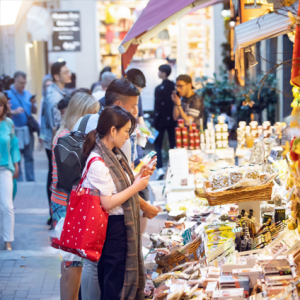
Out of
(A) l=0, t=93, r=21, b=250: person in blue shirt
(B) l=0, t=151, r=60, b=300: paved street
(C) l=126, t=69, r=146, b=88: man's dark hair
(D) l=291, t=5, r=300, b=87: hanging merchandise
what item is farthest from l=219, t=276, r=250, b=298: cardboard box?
(A) l=0, t=93, r=21, b=250: person in blue shirt

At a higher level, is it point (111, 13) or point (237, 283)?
point (111, 13)

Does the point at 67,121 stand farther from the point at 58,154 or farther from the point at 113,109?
the point at 113,109

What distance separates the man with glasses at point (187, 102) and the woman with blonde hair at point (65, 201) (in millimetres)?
3087

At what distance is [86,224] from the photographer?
9.95 ft

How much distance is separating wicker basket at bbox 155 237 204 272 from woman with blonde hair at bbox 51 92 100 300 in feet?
2.47

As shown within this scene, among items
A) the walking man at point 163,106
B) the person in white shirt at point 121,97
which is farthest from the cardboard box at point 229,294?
the walking man at point 163,106

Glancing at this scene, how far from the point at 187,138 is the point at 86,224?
3.58 meters

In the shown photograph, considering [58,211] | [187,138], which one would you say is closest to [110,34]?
[187,138]

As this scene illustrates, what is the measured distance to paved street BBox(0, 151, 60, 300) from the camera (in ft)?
14.8

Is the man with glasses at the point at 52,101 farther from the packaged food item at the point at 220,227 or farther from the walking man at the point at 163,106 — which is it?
the packaged food item at the point at 220,227

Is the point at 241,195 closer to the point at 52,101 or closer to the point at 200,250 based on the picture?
the point at 200,250

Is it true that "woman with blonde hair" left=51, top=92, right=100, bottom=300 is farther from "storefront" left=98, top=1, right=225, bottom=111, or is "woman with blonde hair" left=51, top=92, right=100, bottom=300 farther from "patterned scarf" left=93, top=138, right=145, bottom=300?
"storefront" left=98, top=1, right=225, bottom=111

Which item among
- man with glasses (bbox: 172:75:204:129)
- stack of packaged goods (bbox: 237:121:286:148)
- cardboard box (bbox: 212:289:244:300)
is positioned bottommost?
cardboard box (bbox: 212:289:244:300)

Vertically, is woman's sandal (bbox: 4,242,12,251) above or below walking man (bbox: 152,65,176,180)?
below
